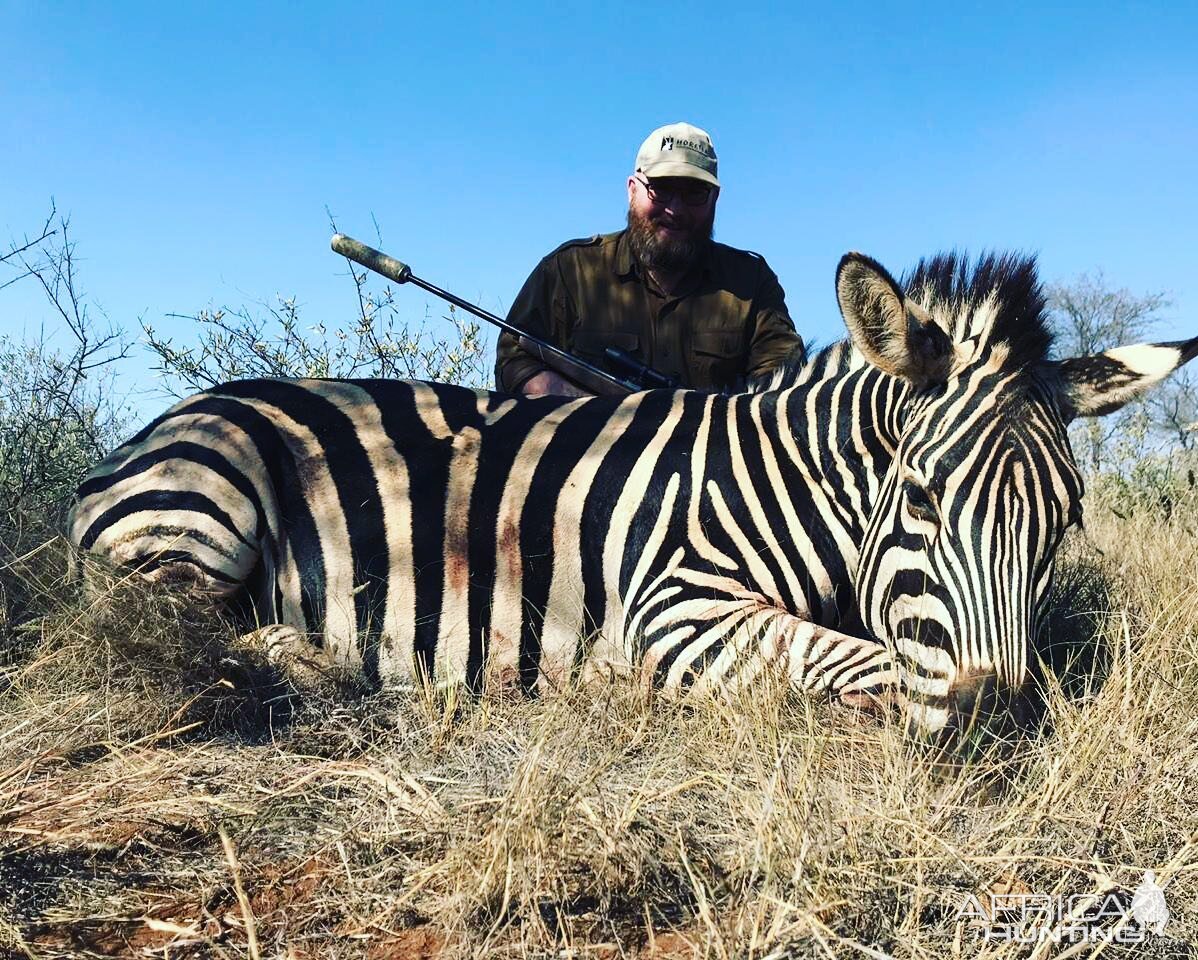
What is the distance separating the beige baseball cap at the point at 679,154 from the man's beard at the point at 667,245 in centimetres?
26

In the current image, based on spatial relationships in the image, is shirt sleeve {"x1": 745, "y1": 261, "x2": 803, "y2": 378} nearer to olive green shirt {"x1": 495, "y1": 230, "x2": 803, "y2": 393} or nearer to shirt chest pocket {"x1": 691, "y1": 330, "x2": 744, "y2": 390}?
olive green shirt {"x1": 495, "y1": 230, "x2": 803, "y2": 393}

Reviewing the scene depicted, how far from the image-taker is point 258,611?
358 centimetres

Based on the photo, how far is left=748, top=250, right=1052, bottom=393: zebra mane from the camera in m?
3.00

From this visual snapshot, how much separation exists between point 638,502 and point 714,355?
8.13 ft

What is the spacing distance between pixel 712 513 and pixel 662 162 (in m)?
2.92

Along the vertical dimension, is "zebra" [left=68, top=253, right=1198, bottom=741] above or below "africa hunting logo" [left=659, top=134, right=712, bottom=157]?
below

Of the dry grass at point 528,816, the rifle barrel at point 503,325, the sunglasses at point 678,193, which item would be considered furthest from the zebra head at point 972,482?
the sunglasses at point 678,193

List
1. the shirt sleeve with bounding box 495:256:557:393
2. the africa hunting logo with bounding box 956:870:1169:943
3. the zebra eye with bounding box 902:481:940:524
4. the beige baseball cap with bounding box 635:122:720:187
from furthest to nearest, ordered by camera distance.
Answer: the shirt sleeve with bounding box 495:256:557:393 → the beige baseball cap with bounding box 635:122:720:187 → the zebra eye with bounding box 902:481:940:524 → the africa hunting logo with bounding box 956:870:1169:943

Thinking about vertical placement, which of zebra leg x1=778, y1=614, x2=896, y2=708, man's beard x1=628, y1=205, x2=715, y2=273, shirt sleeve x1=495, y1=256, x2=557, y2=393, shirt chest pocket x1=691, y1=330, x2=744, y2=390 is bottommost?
zebra leg x1=778, y1=614, x2=896, y2=708

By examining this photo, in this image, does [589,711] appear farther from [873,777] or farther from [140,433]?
[140,433]

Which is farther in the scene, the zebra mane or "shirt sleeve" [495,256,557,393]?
"shirt sleeve" [495,256,557,393]

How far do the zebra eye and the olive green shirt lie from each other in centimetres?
293

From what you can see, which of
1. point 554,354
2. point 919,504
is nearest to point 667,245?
point 554,354

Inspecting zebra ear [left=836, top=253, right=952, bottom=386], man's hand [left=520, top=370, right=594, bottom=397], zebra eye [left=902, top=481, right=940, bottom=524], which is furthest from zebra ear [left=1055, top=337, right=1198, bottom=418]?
man's hand [left=520, top=370, right=594, bottom=397]
